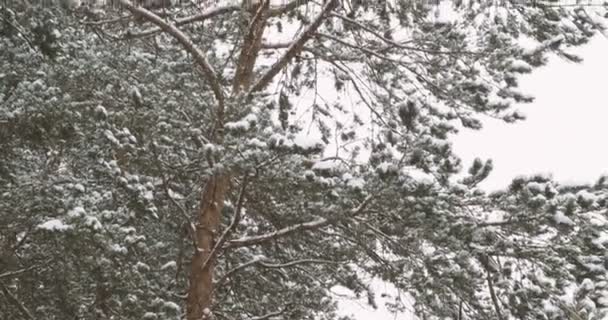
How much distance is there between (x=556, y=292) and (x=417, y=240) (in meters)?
1.10

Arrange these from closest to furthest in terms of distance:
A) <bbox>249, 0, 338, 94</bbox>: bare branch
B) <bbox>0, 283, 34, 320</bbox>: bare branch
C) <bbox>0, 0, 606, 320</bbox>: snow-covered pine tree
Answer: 1. <bbox>0, 0, 606, 320</bbox>: snow-covered pine tree
2. <bbox>249, 0, 338, 94</bbox>: bare branch
3. <bbox>0, 283, 34, 320</bbox>: bare branch

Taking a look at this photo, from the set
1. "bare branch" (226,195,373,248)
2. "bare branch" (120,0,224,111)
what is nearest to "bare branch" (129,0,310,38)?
"bare branch" (120,0,224,111)

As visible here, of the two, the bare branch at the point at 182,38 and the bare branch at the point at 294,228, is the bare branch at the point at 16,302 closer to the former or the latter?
the bare branch at the point at 294,228

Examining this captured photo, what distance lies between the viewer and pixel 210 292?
18.5 feet

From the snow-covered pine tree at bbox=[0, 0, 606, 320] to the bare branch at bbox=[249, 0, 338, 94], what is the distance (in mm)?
22

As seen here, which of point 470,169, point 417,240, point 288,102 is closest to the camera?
point 470,169

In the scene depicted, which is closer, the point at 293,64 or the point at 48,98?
the point at 48,98

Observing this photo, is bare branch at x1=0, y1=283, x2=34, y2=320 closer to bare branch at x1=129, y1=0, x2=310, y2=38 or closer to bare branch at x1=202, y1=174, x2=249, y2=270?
bare branch at x1=202, y1=174, x2=249, y2=270

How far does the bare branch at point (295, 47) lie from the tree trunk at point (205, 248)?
3.51 feet

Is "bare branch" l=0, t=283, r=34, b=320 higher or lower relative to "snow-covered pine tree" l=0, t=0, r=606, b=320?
lower

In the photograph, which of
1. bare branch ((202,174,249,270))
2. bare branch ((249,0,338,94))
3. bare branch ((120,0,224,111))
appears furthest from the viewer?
bare branch ((249,0,338,94))

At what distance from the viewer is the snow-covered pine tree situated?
4.61 meters

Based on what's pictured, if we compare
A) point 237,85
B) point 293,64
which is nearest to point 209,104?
point 237,85

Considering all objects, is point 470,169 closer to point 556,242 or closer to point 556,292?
point 556,242
